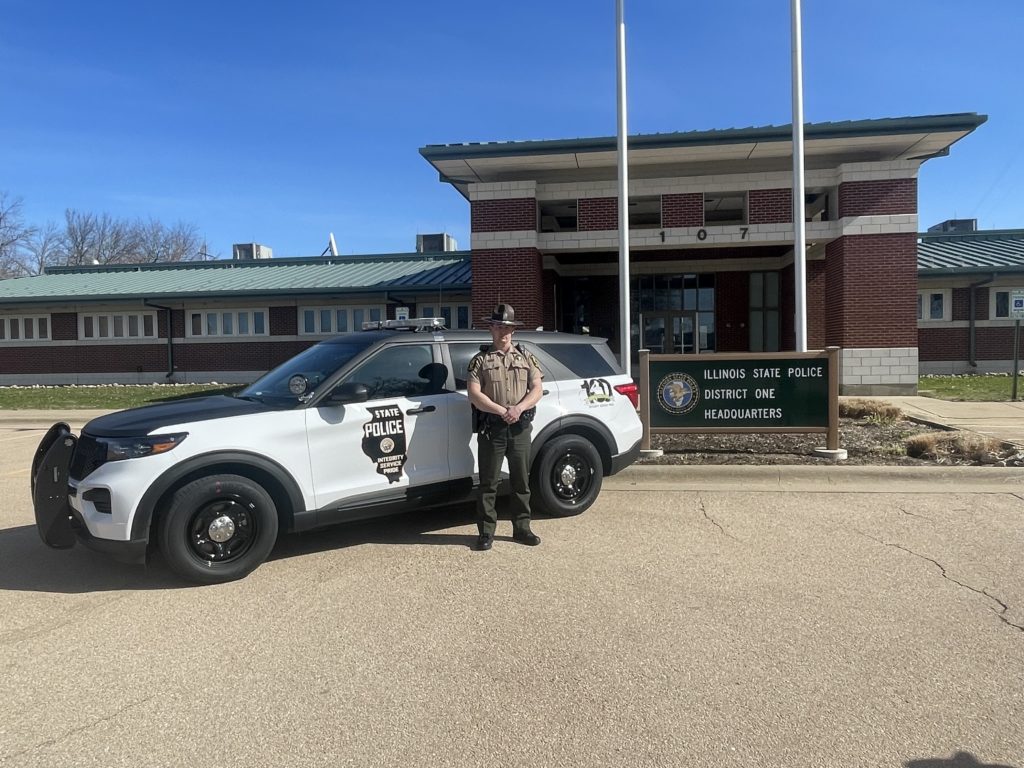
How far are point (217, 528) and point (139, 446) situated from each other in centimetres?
73

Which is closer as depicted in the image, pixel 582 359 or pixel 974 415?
pixel 582 359

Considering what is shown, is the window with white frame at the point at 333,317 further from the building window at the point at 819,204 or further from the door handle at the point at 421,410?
the door handle at the point at 421,410

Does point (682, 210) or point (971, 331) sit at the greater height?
point (682, 210)

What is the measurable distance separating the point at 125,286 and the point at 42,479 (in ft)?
88.3

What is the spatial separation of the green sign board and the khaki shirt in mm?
3590

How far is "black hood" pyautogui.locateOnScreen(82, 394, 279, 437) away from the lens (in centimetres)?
466

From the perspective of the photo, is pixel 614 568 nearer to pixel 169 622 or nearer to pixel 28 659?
pixel 169 622

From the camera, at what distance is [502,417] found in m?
5.42

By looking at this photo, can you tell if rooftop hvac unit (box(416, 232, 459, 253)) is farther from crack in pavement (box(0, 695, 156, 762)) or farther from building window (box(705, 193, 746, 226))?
crack in pavement (box(0, 695, 156, 762))

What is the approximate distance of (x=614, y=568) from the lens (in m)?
5.02

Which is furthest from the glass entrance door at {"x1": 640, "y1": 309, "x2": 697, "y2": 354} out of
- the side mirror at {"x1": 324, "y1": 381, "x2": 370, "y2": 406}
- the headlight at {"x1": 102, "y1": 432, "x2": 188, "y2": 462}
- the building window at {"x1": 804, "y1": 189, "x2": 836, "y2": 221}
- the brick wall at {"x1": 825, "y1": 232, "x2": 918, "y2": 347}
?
the headlight at {"x1": 102, "y1": 432, "x2": 188, "y2": 462}

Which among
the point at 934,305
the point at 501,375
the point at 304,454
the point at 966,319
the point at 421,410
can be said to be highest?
the point at 934,305

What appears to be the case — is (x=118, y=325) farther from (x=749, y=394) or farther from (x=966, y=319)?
(x=966, y=319)

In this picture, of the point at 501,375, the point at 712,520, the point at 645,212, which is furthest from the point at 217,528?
the point at 645,212
